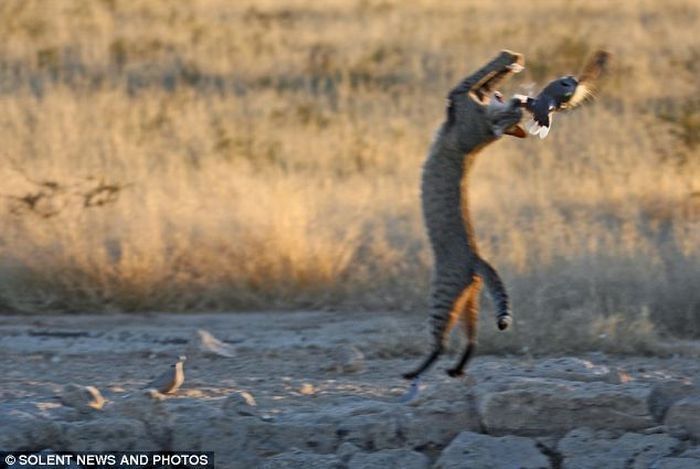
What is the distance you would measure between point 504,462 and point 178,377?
1.78m

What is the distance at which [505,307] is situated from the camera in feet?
19.5

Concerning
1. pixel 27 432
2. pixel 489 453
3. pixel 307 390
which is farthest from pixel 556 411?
pixel 27 432

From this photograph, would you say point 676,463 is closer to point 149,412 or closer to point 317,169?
point 149,412

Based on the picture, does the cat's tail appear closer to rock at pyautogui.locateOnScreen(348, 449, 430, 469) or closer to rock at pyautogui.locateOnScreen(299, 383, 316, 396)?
rock at pyautogui.locateOnScreen(348, 449, 430, 469)

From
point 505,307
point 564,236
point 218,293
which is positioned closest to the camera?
point 505,307

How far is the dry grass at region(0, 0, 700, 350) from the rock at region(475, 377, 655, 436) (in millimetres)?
1558

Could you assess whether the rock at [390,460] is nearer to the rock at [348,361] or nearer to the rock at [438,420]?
the rock at [438,420]

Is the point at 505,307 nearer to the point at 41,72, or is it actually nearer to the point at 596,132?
the point at 596,132

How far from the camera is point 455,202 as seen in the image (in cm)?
636

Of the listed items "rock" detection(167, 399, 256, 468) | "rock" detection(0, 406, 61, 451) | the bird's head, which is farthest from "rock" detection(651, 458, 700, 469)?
"rock" detection(0, 406, 61, 451)

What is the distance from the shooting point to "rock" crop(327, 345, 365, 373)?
7.76 m

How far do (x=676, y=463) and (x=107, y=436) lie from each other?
2.79 m

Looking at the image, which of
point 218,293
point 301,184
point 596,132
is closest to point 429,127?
point 596,132

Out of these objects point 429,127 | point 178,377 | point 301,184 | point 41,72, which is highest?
point 41,72
